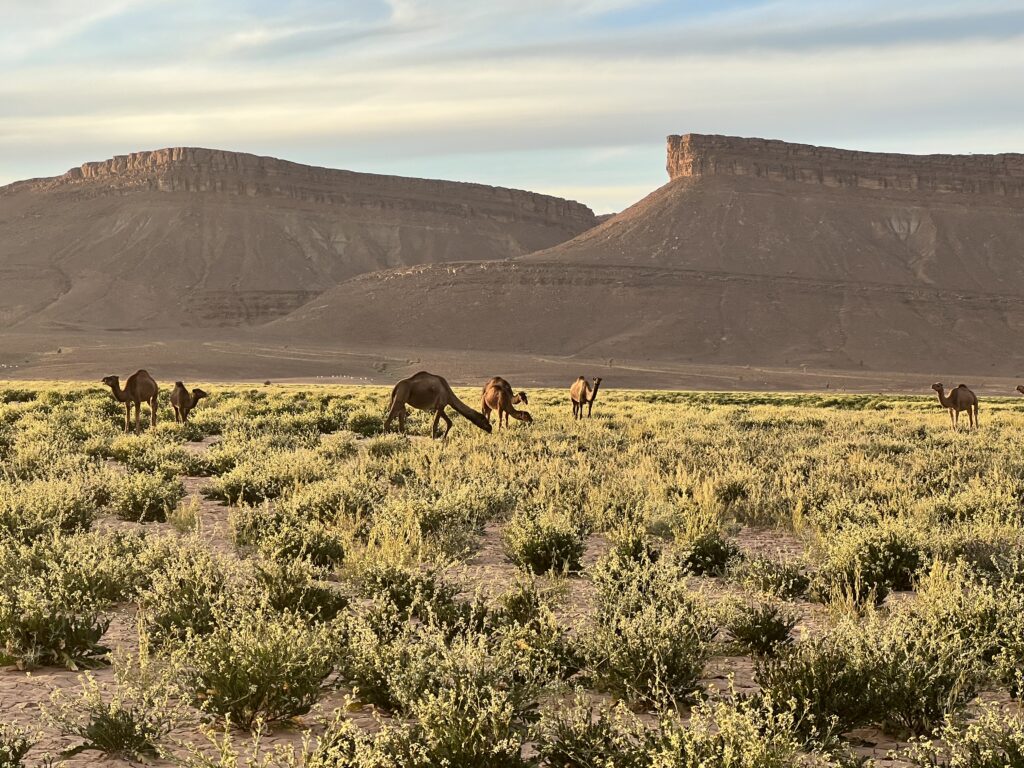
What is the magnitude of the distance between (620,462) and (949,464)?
207 inches

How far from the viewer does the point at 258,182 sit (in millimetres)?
175375

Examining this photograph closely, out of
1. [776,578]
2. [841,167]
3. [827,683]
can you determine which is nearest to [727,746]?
[827,683]

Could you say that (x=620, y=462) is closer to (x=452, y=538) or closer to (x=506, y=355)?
(x=452, y=538)

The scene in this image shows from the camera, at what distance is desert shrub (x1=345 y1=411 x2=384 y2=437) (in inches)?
928

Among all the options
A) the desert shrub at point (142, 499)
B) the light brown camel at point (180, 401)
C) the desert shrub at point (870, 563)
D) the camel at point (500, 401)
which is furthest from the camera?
the light brown camel at point (180, 401)

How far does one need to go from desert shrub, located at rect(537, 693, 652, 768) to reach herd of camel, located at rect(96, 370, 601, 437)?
12.7m

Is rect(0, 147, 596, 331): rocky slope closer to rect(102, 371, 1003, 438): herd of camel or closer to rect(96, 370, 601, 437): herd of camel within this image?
rect(102, 371, 1003, 438): herd of camel

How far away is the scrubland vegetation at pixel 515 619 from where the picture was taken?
4.97m

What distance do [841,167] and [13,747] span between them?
152 m

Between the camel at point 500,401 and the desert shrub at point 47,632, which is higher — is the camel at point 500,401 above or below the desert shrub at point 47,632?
above

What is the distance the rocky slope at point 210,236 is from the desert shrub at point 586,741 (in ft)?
447

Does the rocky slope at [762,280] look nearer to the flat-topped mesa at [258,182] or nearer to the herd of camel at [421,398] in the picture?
the flat-topped mesa at [258,182]

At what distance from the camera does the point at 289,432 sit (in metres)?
22.6

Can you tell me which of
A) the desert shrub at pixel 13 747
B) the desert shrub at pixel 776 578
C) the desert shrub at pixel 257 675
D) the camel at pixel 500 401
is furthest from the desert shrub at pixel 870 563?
the camel at pixel 500 401
